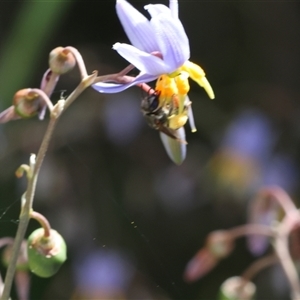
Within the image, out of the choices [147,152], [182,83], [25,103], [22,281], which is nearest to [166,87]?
[182,83]

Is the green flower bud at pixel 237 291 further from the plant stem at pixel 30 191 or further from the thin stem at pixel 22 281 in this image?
the plant stem at pixel 30 191

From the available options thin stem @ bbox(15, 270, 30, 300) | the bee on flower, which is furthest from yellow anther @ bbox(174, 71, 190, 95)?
thin stem @ bbox(15, 270, 30, 300)

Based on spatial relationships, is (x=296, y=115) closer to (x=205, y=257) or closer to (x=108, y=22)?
(x=108, y=22)

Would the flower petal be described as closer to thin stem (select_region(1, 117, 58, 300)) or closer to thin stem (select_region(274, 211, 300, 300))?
thin stem (select_region(1, 117, 58, 300))

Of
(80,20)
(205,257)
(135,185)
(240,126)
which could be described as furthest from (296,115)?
(205,257)

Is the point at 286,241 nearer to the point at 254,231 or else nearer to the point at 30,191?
the point at 254,231
